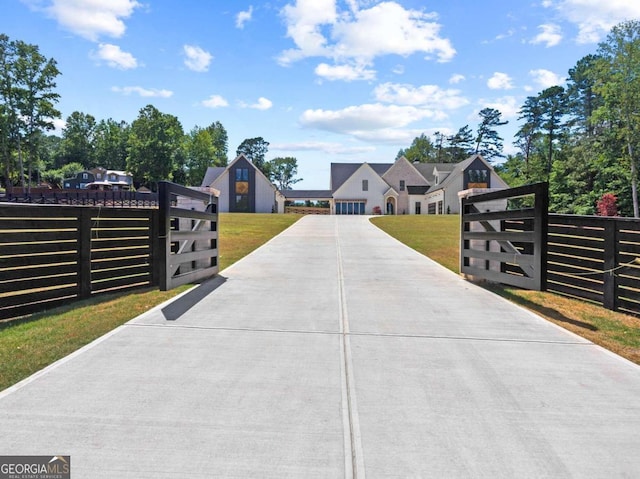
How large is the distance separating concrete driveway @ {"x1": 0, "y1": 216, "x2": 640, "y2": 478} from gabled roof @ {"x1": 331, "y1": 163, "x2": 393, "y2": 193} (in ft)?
174

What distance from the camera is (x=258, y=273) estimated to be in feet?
29.2

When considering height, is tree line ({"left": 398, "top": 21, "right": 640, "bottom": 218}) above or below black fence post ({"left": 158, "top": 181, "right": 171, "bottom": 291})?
above

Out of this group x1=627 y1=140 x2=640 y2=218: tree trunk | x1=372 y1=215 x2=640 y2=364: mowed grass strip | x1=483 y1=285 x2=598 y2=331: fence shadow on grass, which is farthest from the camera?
x1=627 y1=140 x2=640 y2=218: tree trunk

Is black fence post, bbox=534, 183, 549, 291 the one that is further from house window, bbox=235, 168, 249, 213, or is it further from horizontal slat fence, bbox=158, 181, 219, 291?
house window, bbox=235, 168, 249, 213

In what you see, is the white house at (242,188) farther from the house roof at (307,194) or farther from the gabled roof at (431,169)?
the gabled roof at (431,169)

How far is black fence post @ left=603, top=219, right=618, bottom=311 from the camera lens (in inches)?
240

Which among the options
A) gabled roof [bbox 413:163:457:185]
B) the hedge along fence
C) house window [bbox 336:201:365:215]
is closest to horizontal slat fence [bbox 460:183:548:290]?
the hedge along fence

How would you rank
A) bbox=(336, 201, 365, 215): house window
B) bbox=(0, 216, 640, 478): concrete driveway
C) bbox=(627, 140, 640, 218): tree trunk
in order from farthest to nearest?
bbox=(336, 201, 365, 215): house window → bbox=(627, 140, 640, 218): tree trunk → bbox=(0, 216, 640, 478): concrete driveway

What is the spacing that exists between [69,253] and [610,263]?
26.2 feet

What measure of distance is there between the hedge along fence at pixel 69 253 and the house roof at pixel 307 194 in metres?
50.3

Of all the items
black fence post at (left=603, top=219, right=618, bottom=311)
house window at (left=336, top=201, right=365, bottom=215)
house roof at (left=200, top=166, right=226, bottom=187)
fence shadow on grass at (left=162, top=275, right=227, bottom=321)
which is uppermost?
house roof at (left=200, top=166, right=226, bottom=187)

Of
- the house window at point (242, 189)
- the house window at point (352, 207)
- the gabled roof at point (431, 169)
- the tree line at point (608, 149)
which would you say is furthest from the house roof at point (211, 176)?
the tree line at point (608, 149)

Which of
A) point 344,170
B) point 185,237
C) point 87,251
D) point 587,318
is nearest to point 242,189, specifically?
point 344,170

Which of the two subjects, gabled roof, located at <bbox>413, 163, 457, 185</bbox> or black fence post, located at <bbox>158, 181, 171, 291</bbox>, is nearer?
black fence post, located at <bbox>158, 181, 171, 291</bbox>
